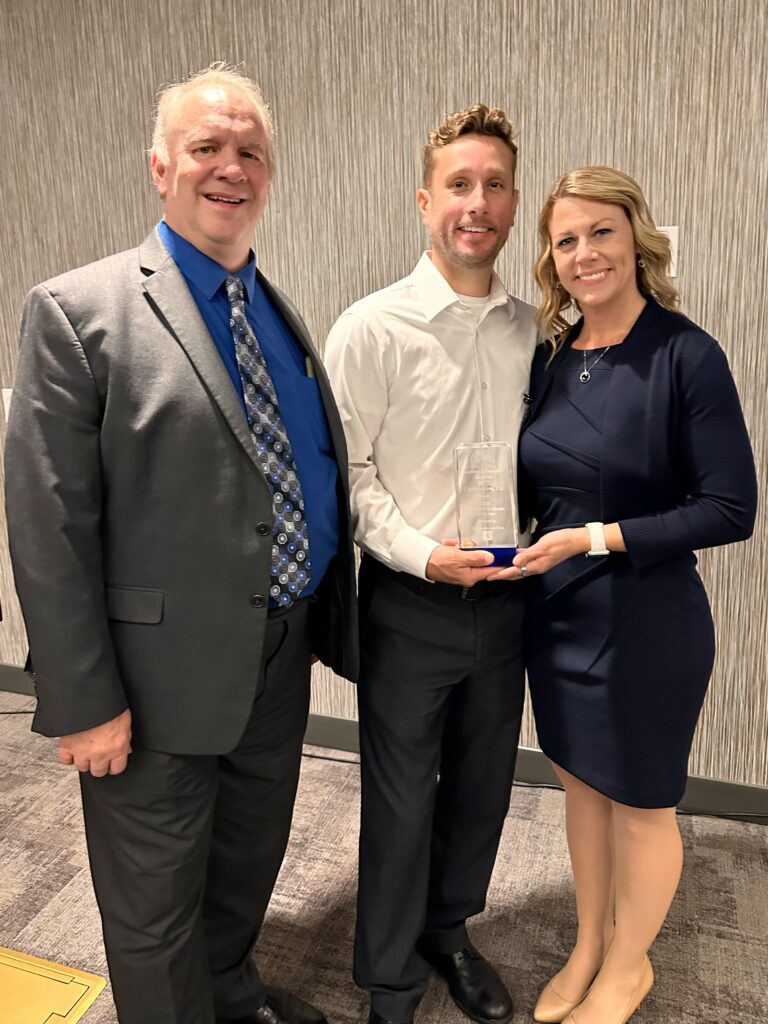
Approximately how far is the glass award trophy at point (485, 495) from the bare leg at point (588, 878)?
0.54 meters

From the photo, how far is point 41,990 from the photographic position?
176 centimetres

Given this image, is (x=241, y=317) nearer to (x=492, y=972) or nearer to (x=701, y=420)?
(x=701, y=420)

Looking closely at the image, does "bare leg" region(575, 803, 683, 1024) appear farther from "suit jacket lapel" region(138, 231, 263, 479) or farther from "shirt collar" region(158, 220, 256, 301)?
"shirt collar" region(158, 220, 256, 301)

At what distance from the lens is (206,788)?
4.48 feet

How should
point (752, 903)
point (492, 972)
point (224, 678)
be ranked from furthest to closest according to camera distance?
1. point (752, 903)
2. point (492, 972)
3. point (224, 678)

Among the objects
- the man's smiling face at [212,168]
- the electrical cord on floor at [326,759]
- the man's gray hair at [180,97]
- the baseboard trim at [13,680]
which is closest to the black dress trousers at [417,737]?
the man's smiling face at [212,168]

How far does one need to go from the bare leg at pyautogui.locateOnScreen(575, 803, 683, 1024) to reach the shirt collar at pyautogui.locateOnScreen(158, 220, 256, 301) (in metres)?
1.26

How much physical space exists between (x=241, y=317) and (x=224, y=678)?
24.0 inches

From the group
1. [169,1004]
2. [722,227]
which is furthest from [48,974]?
[722,227]

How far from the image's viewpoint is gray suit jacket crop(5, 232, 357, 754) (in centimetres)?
117

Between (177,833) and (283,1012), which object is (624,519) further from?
(283,1012)

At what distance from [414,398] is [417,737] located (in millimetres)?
682

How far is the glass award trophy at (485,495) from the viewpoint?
154 centimetres

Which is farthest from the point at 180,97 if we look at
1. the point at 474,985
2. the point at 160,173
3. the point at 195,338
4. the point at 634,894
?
the point at 474,985
